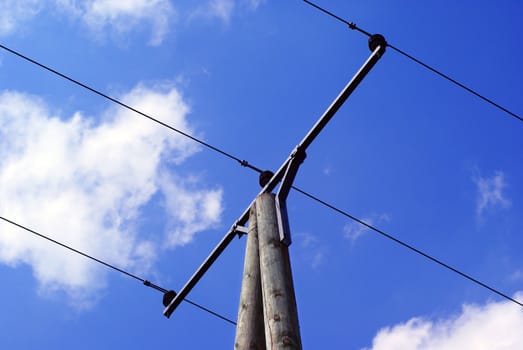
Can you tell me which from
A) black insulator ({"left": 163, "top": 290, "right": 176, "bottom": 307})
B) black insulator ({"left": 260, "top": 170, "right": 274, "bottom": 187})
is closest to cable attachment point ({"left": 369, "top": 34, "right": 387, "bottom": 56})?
black insulator ({"left": 260, "top": 170, "right": 274, "bottom": 187})

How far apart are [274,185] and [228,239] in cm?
85

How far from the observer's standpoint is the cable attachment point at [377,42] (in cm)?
564

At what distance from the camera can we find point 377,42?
224 inches

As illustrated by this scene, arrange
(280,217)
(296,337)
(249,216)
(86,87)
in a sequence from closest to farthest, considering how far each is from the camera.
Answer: (296,337) < (280,217) < (249,216) < (86,87)

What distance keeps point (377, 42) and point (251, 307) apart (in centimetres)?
305

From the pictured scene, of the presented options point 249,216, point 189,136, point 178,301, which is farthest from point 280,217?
point 189,136

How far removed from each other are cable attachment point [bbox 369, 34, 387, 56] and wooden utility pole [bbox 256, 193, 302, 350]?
1.95m

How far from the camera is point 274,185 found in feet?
19.2

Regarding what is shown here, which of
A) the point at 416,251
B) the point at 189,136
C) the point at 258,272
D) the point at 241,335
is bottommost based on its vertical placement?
the point at 241,335

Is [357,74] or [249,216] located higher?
[357,74]

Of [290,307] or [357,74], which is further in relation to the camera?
[357,74]

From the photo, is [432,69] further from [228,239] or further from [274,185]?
[228,239]

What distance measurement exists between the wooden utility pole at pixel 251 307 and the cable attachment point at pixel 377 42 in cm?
234

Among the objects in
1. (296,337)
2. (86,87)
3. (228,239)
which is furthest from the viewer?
(86,87)
